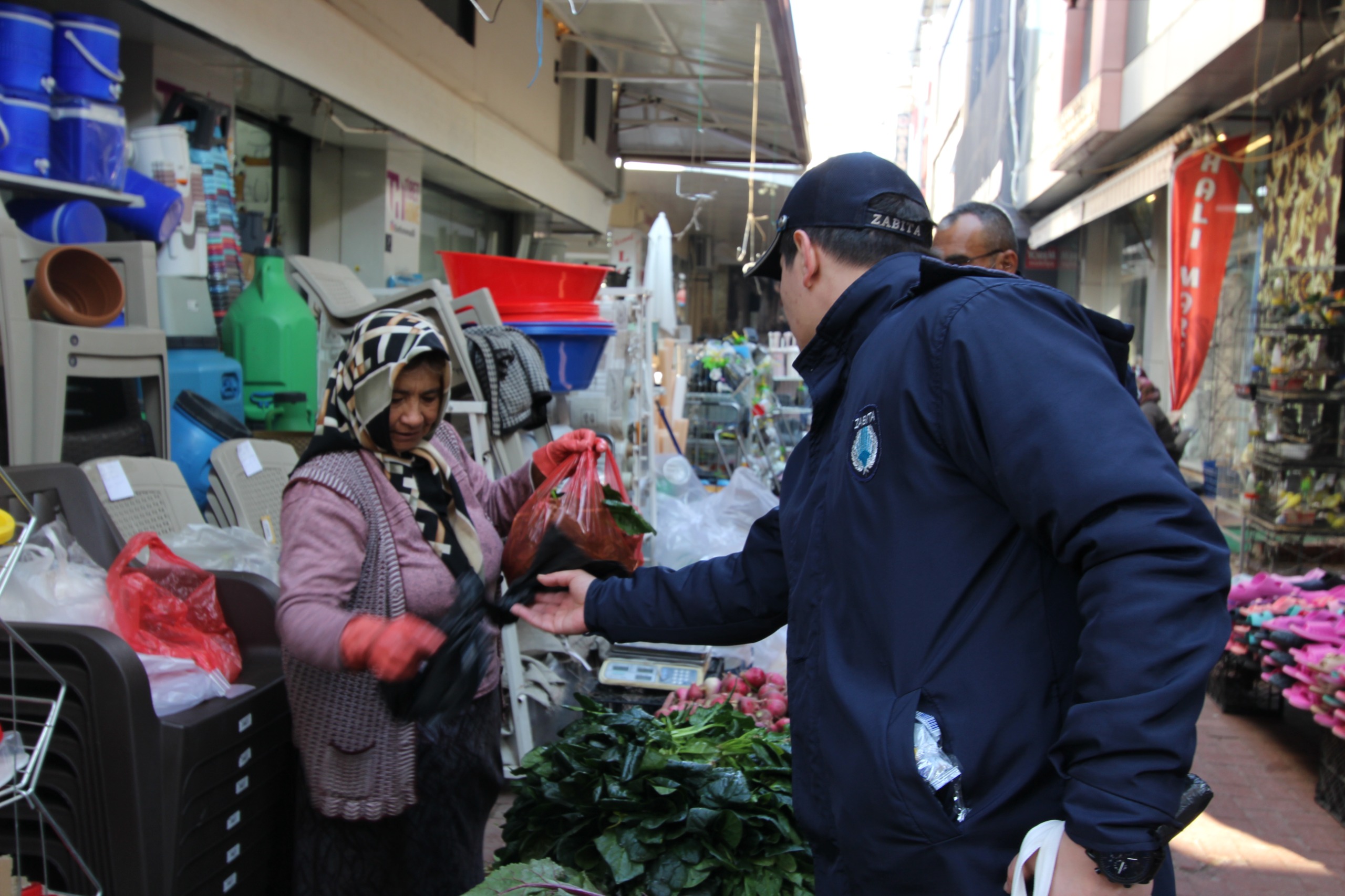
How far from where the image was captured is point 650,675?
147 inches

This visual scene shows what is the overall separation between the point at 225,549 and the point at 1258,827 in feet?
14.1

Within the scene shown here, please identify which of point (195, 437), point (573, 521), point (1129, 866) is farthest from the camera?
point (195, 437)

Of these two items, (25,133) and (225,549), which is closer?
(225,549)

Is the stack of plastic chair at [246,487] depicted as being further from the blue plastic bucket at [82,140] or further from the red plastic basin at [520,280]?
the red plastic basin at [520,280]

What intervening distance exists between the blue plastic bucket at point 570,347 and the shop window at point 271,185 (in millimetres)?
2600

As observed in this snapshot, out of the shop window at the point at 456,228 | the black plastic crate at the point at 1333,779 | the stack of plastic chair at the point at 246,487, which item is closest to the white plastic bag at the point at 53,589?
the stack of plastic chair at the point at 246,487

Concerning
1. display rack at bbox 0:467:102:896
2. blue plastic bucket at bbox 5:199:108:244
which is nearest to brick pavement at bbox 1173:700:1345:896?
display rack at bbox 0:467:102:896

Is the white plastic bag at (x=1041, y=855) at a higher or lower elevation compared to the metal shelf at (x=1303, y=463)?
lower

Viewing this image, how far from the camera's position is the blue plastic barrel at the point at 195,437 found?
399cm

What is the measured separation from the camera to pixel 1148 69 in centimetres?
970

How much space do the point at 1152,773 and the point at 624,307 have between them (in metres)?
4.86

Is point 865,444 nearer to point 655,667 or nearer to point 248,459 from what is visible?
point 655,667

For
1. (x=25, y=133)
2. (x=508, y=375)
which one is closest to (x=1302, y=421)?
(x=508, y=375)

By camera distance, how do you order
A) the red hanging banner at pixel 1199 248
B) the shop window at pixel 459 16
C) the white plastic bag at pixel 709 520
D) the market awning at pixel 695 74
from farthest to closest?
1. the market awning at pixel 695 74
2. the red hanging banner at pixel 1199 248
3. the shop window at pixel 459 16
4. the white plastic bag at pixel 709 520
